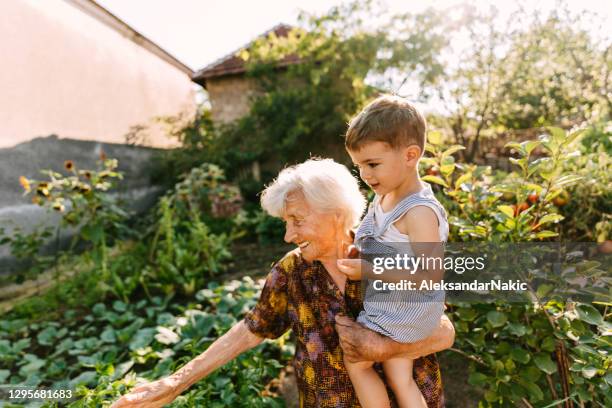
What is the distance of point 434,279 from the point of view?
133 centimetres

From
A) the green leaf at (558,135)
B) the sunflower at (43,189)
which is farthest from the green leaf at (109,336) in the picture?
the green leaf at (558,135)

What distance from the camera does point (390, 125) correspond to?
1348mm

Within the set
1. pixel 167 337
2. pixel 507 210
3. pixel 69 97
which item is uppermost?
pixel 69 97

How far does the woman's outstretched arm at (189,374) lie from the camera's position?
1444mm

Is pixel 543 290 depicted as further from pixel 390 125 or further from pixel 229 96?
pixel 229 96

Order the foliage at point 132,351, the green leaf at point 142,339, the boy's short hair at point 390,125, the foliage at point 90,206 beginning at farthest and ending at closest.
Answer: the foliage at point 90,206, the green leaf at point 142,339, the foliage at point 132,351, the boy's short hair at point 390,125

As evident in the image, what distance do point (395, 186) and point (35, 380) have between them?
2.50 meters

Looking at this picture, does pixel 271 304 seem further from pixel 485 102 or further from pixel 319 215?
pixel 485 102

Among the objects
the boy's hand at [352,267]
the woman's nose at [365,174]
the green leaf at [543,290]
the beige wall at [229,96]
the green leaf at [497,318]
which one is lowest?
the green leaf at [497,318]

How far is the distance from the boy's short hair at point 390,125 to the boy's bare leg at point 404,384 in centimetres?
77

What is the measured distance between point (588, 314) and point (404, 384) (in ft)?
2.22

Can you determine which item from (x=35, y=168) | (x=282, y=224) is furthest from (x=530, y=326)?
(x=35, y=168)

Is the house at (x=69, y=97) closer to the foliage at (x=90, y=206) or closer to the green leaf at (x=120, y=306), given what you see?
the foliage at (x=90, y=206)

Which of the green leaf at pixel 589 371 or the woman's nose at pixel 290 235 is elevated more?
the woman's nose at pixel 290 235
